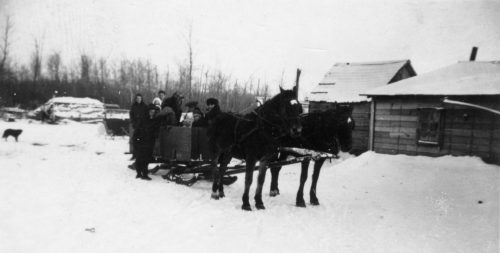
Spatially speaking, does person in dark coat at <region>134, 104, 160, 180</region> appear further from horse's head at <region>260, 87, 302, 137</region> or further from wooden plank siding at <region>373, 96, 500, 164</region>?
wooden plank siding at <region>373, 96, 500, 164</region>

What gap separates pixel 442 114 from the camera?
41.0 feet

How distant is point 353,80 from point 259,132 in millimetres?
15421

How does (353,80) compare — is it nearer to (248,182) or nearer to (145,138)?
(145,138)

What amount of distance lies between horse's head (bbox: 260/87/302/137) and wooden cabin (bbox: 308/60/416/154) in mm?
12217

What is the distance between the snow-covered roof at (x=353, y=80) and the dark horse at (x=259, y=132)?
1270 centimetres

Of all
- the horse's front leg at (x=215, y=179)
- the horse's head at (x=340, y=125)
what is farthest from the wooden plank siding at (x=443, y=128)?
the horse's front leg at (x=215, y=179)

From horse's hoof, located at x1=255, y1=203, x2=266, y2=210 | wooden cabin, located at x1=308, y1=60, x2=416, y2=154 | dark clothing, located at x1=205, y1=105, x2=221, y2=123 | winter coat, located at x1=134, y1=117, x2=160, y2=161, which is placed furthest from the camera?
wooden cabin, located at x1=308, y1=60, x2=416, y2=154

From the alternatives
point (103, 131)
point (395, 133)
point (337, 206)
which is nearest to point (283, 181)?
point (337, 206)

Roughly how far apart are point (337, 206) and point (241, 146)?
2481 millimetres

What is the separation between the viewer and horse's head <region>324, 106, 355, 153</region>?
7.21 m

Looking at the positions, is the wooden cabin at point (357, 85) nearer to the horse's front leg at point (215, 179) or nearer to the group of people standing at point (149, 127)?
the group of people standing at point (149, 127)

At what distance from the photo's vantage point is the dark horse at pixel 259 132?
6.52 meters

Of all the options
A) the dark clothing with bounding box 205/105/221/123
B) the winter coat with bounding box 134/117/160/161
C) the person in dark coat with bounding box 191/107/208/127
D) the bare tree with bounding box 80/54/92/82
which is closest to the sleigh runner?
the winter coat with bounding box 134/117/160/161

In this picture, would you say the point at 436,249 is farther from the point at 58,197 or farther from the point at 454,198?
the point at 58,197
